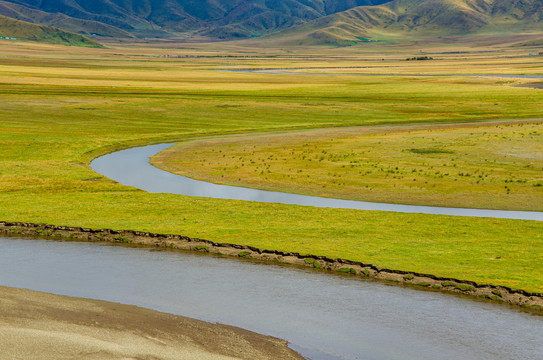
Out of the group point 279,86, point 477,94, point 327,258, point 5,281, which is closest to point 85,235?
point 5,281

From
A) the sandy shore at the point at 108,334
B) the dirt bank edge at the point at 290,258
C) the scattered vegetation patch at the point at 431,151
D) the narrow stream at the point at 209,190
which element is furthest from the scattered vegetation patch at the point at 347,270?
the scattered vegetation patch at the point at 431,151

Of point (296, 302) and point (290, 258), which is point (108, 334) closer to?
point (296, 302)

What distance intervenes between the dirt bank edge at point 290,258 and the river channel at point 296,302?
0.73 metres

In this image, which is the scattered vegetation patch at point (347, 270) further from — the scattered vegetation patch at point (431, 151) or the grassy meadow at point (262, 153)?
the scattered vegetation patch at point (431, 151)

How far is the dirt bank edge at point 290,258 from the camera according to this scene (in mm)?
26141

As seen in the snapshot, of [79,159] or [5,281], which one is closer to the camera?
[5,281]

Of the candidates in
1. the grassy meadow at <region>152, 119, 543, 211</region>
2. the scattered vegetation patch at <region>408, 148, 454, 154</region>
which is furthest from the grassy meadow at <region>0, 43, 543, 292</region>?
the scattered vegetation patch at <region>408, 148, 454, 154</region>

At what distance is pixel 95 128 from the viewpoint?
91.2 metres

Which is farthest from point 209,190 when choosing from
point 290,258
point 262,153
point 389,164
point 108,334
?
point 108,334

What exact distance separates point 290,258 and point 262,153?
1515 inches

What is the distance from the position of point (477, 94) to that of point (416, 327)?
12535cm

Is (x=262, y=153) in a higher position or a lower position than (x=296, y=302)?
higher

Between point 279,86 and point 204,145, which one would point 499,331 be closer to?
point 204,145

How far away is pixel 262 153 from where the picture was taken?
69062mm
